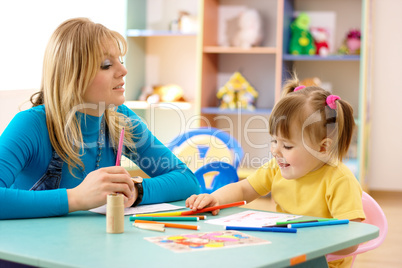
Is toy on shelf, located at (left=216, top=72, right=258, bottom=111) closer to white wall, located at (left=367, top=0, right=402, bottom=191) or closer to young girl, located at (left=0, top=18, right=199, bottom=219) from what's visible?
white wall, located at (left=367, top=0, right=402, bottom=191)

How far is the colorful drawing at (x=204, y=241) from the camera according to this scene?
2.77ft

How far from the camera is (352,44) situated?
3.70 m

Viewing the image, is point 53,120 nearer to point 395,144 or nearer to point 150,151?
point 150,151

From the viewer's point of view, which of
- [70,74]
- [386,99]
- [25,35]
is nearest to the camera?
[70,74]

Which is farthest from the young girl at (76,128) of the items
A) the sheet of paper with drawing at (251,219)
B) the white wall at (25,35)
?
the white wall at (25,35)

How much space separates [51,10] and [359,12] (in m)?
2.17

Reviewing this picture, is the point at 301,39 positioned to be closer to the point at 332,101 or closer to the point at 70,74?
the point at 332,101

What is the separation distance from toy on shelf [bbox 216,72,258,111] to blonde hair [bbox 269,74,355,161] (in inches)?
93.5

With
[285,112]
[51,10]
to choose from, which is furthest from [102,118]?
[51,10]

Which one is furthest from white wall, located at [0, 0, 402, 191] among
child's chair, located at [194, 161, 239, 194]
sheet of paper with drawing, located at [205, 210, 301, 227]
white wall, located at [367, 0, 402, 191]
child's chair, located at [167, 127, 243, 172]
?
sheet of paper with drawing, located at [205, 210, 301, 227]

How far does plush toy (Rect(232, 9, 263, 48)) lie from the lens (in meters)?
3.82

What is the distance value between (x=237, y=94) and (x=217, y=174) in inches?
80.5

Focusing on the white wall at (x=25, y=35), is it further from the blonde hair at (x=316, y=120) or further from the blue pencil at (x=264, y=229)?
the blue pencil at (x=264, y=229)

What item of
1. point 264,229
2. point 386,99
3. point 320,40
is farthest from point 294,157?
point 386,99
